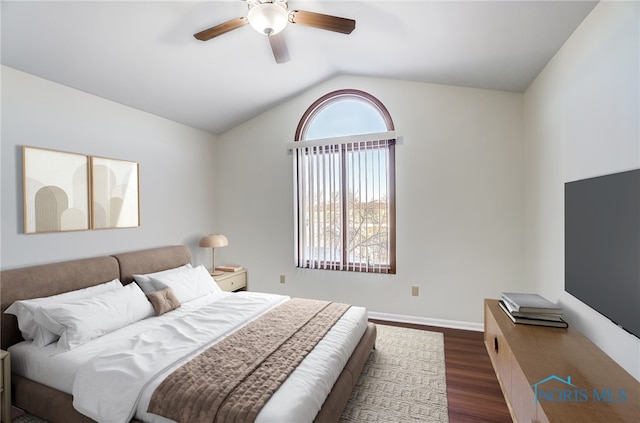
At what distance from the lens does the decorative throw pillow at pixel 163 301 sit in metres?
2.60

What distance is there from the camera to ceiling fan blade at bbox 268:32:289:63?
6.97ft

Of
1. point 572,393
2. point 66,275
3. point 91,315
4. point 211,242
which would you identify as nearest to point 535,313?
point 572,393

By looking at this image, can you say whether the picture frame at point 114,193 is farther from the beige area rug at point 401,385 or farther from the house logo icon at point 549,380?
the house logo icon at point 549,380

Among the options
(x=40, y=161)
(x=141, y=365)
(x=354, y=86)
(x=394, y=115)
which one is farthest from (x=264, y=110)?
(x=141, y=365)

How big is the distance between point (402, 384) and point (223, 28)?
2945 mm

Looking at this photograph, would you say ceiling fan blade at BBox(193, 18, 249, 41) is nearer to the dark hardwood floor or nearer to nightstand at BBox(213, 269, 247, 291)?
nightstand at BBox(213, 269, 247, 291)

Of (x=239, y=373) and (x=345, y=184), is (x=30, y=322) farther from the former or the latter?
(x=345, y=184)

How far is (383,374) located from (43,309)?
260 centimetres

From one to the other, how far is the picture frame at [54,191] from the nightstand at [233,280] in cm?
160

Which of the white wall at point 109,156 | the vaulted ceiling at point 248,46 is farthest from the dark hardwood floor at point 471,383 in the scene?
the white wall at point 109,156

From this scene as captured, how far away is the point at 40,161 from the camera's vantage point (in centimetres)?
241

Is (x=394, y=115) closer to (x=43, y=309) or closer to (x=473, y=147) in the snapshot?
(x=473, y=147)

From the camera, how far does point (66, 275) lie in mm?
2447

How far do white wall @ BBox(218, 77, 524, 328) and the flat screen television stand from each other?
130cm
